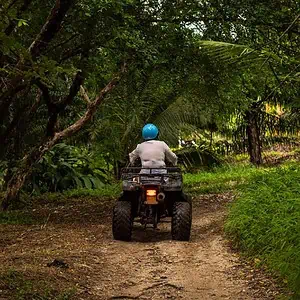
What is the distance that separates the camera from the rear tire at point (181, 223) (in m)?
8.09

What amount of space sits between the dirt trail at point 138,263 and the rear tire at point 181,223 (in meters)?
0.12

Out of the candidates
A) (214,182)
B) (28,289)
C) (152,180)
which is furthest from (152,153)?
(214,182)

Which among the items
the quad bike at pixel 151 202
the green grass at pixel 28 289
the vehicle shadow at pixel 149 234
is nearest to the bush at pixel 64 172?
the vehicle shadow at pixel 149 234

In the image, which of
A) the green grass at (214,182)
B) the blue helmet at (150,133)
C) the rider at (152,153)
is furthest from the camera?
the green grass at (214,182)

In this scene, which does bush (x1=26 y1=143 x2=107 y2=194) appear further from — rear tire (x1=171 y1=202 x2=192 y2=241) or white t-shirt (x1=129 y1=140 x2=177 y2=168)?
rear tire (x1=171 y1=202 x2=192 y2=241)

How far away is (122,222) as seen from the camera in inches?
321

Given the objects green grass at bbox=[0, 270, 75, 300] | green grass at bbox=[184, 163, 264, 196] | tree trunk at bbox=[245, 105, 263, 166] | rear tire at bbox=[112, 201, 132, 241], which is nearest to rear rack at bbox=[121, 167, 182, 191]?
rear tire at bbox=[112, 201, 132, 241]

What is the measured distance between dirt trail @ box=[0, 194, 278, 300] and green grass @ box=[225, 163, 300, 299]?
19 centimetres

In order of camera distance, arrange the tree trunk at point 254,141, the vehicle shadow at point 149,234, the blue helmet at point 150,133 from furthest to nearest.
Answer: the tree trunk at point 254,141, the blue helmet at point 150,133, the vehicle shadow at point 149,234

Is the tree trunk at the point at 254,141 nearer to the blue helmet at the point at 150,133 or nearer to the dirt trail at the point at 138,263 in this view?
the dirt trail at the point at 138,263

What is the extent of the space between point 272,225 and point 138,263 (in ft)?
5.04

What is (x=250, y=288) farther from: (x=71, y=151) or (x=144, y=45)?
(x=71, y=151)

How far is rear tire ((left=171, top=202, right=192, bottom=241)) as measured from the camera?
26.5 ft

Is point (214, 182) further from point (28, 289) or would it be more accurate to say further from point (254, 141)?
point (28, 289)
